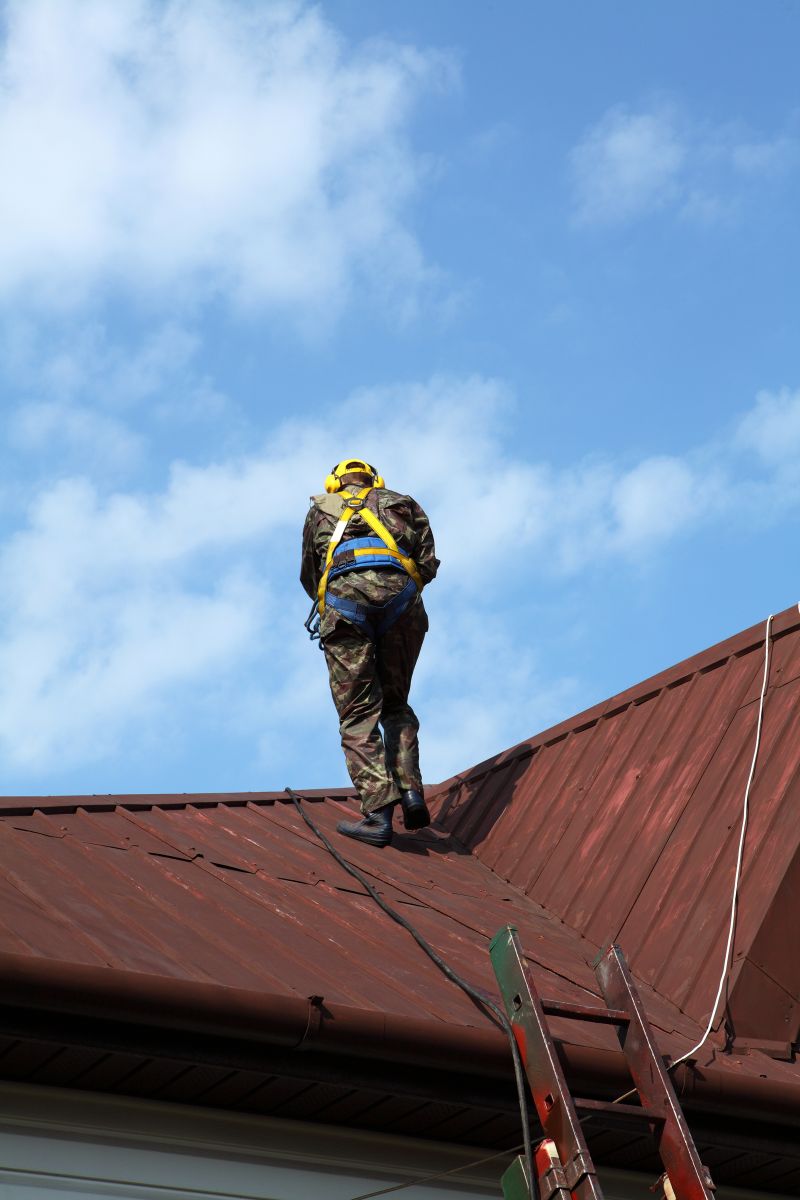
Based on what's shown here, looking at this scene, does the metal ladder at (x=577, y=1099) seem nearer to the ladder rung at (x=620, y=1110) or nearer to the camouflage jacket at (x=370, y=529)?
the ladder rung at (x=620, y=1110)

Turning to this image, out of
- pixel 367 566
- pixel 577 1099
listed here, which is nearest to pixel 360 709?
pixel 367 566

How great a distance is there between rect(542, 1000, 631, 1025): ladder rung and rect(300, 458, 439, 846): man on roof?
3.71 metres

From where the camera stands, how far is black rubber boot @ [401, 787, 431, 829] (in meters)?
9.46

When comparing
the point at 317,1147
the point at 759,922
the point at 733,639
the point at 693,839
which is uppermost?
the point at 733,639

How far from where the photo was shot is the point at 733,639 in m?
9.12

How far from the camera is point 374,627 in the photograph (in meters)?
9.52

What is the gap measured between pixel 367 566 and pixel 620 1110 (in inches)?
191

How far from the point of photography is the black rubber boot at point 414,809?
9461 mm

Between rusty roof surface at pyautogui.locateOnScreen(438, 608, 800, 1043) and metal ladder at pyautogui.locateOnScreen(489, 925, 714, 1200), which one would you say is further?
rusty roof surface at pyautogui.locateOnScreen(438, 608, 800, 1043)

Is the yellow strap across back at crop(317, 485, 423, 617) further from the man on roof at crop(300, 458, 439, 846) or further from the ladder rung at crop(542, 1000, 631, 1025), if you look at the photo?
the ladder rung at crop(542, 1000, 631, 1025)

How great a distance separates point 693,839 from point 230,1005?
330 centimetres

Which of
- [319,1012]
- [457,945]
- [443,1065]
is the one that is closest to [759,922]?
[457,945]

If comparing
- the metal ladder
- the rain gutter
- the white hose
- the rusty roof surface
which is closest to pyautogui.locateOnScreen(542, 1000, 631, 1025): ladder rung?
the metal ladder

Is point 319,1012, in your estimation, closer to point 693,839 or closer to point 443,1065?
point 443,1065
